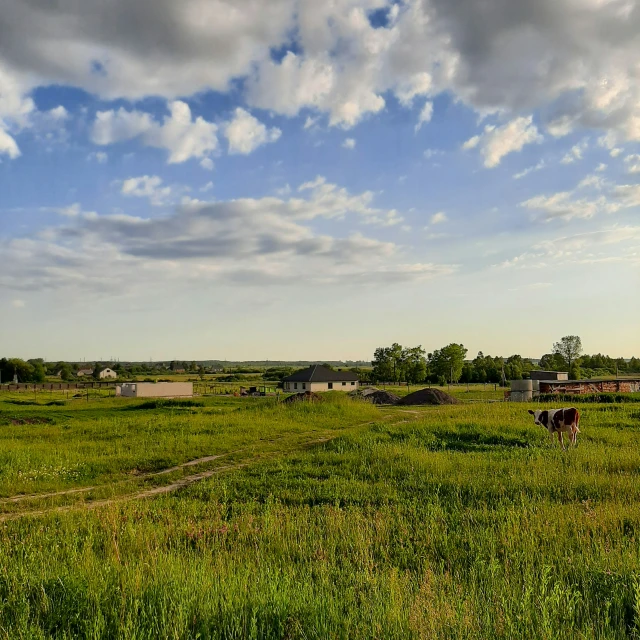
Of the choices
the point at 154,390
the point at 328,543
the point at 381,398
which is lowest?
the point at 154,390

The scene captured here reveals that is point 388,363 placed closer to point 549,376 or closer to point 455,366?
point 455,366

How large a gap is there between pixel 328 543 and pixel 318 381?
68.1 metres

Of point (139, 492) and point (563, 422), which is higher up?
point (563, 422)

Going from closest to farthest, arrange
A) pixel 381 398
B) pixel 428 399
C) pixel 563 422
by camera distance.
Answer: pixel 563 422
pixel 428 399
pixel 381 398

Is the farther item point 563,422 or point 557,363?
point 557,363

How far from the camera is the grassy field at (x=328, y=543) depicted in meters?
4.35

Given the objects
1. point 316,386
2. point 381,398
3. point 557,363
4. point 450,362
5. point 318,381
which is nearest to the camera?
Answer: point 381,398

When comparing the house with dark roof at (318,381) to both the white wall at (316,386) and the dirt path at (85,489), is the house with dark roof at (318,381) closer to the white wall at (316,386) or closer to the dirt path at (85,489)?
the white wall at (316,386)

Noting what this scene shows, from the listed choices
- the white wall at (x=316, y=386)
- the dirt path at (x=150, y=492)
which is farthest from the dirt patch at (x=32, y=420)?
the white wall at (x=316, y=386)

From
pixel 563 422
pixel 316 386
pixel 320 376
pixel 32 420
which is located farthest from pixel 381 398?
pixel 563 422

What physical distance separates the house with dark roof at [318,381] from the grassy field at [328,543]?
57648mm

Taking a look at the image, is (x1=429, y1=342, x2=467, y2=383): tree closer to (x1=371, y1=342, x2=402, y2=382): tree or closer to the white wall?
(x1=371, y1=342, x2=402, y2=382): tree

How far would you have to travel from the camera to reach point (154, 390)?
71.2m

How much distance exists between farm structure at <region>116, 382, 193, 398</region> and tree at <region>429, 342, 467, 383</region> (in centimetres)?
4821
